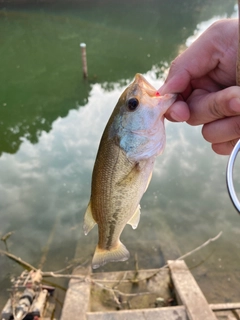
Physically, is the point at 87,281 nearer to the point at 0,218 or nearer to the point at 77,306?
the point at 77,306

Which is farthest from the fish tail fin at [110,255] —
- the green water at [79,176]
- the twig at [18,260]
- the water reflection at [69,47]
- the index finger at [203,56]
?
the water reflection at [69,47]

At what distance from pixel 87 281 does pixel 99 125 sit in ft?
20.7

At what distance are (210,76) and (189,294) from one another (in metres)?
3.64

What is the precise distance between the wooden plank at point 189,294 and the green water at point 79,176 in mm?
767

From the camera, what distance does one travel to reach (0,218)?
23.0ft

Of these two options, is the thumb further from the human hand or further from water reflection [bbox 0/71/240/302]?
water reflection [bbox 0/71/240/302]

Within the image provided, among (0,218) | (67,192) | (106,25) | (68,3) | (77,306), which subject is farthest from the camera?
(68,3)

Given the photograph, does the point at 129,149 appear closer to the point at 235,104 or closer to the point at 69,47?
the point at 235,104

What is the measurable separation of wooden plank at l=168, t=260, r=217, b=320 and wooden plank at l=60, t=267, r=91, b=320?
53.4 inches

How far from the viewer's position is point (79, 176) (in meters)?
8.00

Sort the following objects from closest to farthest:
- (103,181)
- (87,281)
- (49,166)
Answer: (103,181), (87,281), (49,166)

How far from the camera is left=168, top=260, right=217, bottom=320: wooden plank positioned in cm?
405

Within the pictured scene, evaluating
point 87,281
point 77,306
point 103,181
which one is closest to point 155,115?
point 103,181

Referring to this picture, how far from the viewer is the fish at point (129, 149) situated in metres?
1.61
